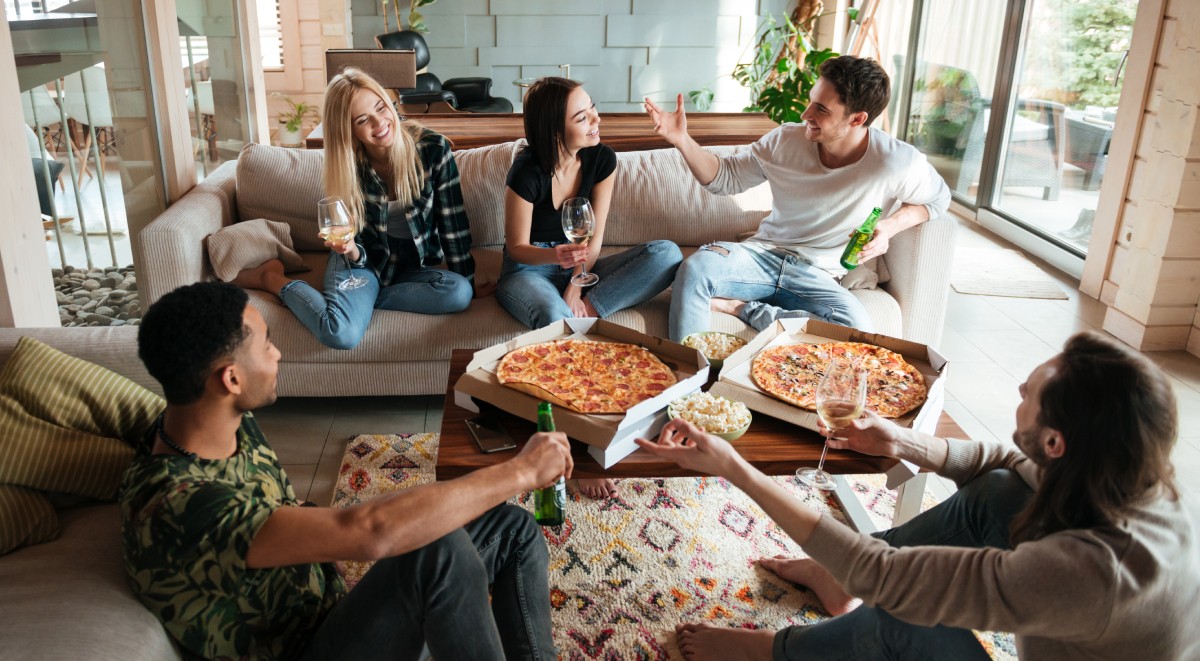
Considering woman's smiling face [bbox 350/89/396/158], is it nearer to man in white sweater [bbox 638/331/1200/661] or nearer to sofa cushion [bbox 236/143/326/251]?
sofa cushion [bbox 236/143/326/251]

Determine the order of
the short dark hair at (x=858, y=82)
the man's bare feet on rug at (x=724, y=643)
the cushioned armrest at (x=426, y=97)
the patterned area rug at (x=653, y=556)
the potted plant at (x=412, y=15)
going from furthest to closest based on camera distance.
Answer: the potted plant at (x=412, y=15) → the cushioned armrest at (x=426, y=97) → the short dark hair at (x=858, y=82) → the patterned area rug at (x=653, y=556) → the man's bare feet on rug at (x=724, y=643)

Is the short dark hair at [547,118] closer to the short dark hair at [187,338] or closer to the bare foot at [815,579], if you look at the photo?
the bare foot at [815,579]

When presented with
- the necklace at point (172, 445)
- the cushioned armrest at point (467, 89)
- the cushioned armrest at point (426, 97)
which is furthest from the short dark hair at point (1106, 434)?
the cushioned armrest at point (467, 89)

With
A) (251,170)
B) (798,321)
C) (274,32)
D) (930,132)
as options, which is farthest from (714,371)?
(274,32)

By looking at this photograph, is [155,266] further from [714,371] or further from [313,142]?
[714,371]

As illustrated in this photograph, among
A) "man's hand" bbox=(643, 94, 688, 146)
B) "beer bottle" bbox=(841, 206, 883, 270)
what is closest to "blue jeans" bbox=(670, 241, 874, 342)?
"beer bottle" bbox=(841, 206, 883, 270)

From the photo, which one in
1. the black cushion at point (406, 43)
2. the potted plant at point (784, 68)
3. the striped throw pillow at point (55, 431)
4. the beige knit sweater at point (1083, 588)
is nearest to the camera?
the beige knit sweater at point (1083, 588)

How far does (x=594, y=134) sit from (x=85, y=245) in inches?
67.0

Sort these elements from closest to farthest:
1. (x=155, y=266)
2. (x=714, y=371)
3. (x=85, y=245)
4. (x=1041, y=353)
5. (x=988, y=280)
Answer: (x=714, y=371) < (x=155, y=266) < (x=85, y=245) < (x=1041, y=353) < (x=988, y=280)

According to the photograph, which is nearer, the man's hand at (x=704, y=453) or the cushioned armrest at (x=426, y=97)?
the man's hand at (x=704, y=453)

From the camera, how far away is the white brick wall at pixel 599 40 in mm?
7449

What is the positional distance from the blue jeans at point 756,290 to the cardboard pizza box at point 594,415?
2.05 feet

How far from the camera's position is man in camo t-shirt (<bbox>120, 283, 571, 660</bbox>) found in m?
1.20

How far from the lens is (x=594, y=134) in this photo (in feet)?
9.06
